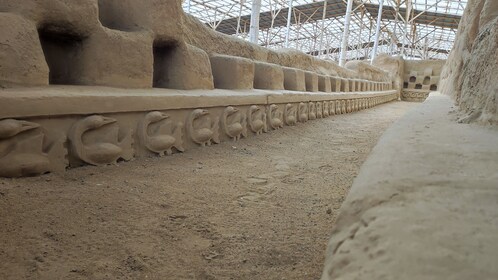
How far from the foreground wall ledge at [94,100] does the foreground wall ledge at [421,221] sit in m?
1.28

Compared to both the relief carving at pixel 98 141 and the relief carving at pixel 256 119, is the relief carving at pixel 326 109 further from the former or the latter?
the relief carving at pixel 98 141

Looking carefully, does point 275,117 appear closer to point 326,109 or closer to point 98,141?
point 326,109

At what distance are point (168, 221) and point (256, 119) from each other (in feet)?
6.39

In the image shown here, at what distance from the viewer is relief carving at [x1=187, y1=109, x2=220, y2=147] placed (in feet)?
7.57

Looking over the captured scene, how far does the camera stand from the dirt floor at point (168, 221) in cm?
99

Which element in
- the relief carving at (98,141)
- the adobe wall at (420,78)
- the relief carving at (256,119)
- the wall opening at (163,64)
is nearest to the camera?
the relief carving at (98,141)

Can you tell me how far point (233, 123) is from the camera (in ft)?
9.16

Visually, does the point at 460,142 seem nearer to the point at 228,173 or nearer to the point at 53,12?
the point at 228,173

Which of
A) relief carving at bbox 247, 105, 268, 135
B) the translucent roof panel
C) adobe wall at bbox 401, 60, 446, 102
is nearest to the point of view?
relief carving at bbox 247, 105, 268, 135

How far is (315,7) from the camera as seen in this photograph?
18453 mm

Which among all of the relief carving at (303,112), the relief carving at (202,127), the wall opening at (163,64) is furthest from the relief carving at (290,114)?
the wall opening at (163,64)

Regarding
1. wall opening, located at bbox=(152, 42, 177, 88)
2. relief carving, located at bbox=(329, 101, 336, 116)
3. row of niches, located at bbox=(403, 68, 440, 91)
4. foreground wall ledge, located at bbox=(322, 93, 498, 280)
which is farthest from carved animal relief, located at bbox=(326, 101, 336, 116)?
row of niches, located at bbox=(403, 68, 440, 91)

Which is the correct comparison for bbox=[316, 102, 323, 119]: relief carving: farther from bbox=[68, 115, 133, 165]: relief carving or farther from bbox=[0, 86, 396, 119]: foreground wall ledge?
bbox=[68, 115, 133, 165]: relief carving

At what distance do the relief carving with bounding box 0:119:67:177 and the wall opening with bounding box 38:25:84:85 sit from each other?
0.53m
